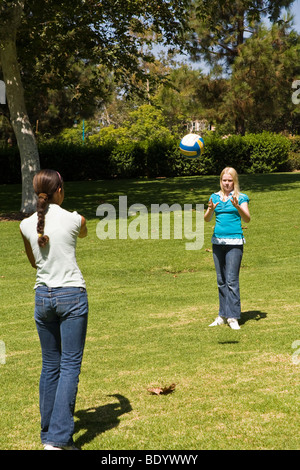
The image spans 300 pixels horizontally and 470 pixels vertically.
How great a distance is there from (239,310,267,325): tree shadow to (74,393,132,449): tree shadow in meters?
3.12

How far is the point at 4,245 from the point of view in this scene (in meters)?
15.8

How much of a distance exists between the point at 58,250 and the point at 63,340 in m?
0.62

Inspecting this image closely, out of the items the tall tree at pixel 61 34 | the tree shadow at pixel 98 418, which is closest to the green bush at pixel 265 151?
the tall tree at pixel 61 34

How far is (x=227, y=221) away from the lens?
285 inches

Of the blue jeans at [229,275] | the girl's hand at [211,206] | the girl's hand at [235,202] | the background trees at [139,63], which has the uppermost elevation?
the background trees at [139,63]

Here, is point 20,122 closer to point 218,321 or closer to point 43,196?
point 218,321

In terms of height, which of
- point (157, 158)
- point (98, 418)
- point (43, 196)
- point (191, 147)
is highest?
point (191, 147)

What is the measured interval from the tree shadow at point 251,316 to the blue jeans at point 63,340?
4.04m

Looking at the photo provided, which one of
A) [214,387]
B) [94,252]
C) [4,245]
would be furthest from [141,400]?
[4,245]

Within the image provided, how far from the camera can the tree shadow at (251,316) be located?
7.75 meters

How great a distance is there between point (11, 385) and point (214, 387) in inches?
79.2

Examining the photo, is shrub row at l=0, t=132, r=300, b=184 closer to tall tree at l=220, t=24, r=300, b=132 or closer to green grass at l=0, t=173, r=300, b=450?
tall tree at l=220, t=24, r=300, b=132

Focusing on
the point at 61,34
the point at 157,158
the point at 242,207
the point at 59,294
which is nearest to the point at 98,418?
the point at 59,294

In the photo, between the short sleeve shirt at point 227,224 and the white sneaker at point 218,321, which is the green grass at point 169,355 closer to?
the white sneaker at point 218,321
